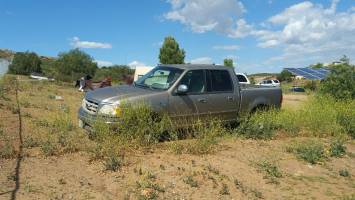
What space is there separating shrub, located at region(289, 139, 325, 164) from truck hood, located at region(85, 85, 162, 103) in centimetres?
296

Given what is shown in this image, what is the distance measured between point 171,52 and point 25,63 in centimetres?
3196

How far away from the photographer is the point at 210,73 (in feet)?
30.6

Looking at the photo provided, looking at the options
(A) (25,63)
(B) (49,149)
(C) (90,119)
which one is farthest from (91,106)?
(A) (25,63)

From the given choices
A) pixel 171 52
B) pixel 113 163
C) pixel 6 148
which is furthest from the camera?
pixel 171 52

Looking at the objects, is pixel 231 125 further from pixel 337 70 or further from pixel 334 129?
pixel 337 70

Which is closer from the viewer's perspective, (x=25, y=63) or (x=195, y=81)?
(x=195, y=81)

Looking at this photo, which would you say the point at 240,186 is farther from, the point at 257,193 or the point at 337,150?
the point at 337,150

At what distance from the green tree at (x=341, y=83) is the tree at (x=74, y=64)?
39.0 metres

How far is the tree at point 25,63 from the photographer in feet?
208

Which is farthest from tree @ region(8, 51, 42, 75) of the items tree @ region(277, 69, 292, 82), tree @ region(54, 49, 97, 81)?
tree @ region(277, 69, 292, 82)

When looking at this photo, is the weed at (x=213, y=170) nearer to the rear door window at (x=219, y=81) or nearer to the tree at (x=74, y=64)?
the rear door window at (x=219, y=81)

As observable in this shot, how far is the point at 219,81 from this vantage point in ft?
31.0

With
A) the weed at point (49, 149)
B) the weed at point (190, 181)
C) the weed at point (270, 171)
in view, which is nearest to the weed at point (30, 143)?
the weed at point (49, 149)

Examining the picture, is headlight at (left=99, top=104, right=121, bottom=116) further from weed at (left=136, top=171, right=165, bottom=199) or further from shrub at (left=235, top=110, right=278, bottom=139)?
shrub at (left=235, top=110, right=278, bottom=139)
